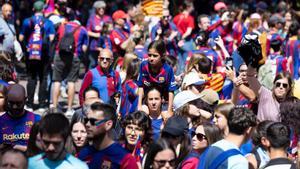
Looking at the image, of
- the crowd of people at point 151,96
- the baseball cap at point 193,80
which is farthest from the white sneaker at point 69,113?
the baseball cap at point 193,80

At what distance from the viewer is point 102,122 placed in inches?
255

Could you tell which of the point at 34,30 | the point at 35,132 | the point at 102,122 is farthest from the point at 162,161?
the point at 34,30

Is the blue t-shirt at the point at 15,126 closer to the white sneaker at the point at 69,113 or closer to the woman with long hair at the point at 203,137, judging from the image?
the woman with long hair at the point at 203,137

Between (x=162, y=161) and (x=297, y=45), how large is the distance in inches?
350

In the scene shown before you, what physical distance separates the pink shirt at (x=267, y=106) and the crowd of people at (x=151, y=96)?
11 millimetres

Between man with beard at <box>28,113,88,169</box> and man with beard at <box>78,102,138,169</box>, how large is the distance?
43 centimetres

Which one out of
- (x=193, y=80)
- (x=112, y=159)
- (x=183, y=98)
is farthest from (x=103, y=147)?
(x=193, y=80)

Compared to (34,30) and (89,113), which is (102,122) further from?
(34,30)

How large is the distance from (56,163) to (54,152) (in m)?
0.08

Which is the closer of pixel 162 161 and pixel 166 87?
pixel 162 161

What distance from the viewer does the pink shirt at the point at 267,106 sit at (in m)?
8.64

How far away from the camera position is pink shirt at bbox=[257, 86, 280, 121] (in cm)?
864

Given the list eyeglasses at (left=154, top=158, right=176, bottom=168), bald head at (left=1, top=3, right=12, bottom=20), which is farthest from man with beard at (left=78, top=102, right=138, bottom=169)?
bald head at (left=1, top=3, right=12, bottom=20)

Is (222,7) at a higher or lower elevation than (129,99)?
higher
